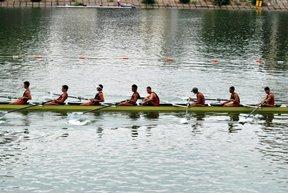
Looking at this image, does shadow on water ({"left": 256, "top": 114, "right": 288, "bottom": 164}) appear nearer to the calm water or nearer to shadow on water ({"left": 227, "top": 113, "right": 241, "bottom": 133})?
the calm water

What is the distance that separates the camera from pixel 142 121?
3572 cm

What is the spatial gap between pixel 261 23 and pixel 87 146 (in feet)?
256

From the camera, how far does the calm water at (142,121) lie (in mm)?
27344

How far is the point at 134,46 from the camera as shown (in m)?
71.8

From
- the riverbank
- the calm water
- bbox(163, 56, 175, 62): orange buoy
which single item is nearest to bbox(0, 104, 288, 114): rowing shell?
the calm water

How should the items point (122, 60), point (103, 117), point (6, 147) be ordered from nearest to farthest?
point (6, 147), point (103, 117), point (122, 60)

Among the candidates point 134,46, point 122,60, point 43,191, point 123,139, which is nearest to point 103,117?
point 123,139

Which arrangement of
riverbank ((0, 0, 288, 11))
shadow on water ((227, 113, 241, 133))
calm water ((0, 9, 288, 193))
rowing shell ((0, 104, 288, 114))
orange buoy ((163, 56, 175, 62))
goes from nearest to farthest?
calm water ((0, 9, 288, 193)) < shadow on water ((227, 113, 241, 133)) < rowing shell ((0, 104, 288, 114)) < orange buoy ((163, 56, 175, 62)) < riverbank ((0, 0, 288, 11))

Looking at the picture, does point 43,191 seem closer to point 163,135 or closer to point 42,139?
point 42,139

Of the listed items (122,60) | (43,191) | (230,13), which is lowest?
(43,191)

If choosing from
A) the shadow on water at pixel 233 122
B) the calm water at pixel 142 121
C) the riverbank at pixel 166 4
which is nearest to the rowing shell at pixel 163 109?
the shadow on water at pixel 233 122

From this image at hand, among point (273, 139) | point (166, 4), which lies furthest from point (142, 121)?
point (166, 4)

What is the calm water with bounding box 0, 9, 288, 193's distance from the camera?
2734 centimetres

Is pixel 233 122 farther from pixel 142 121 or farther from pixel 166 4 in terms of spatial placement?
pixel 166 4
